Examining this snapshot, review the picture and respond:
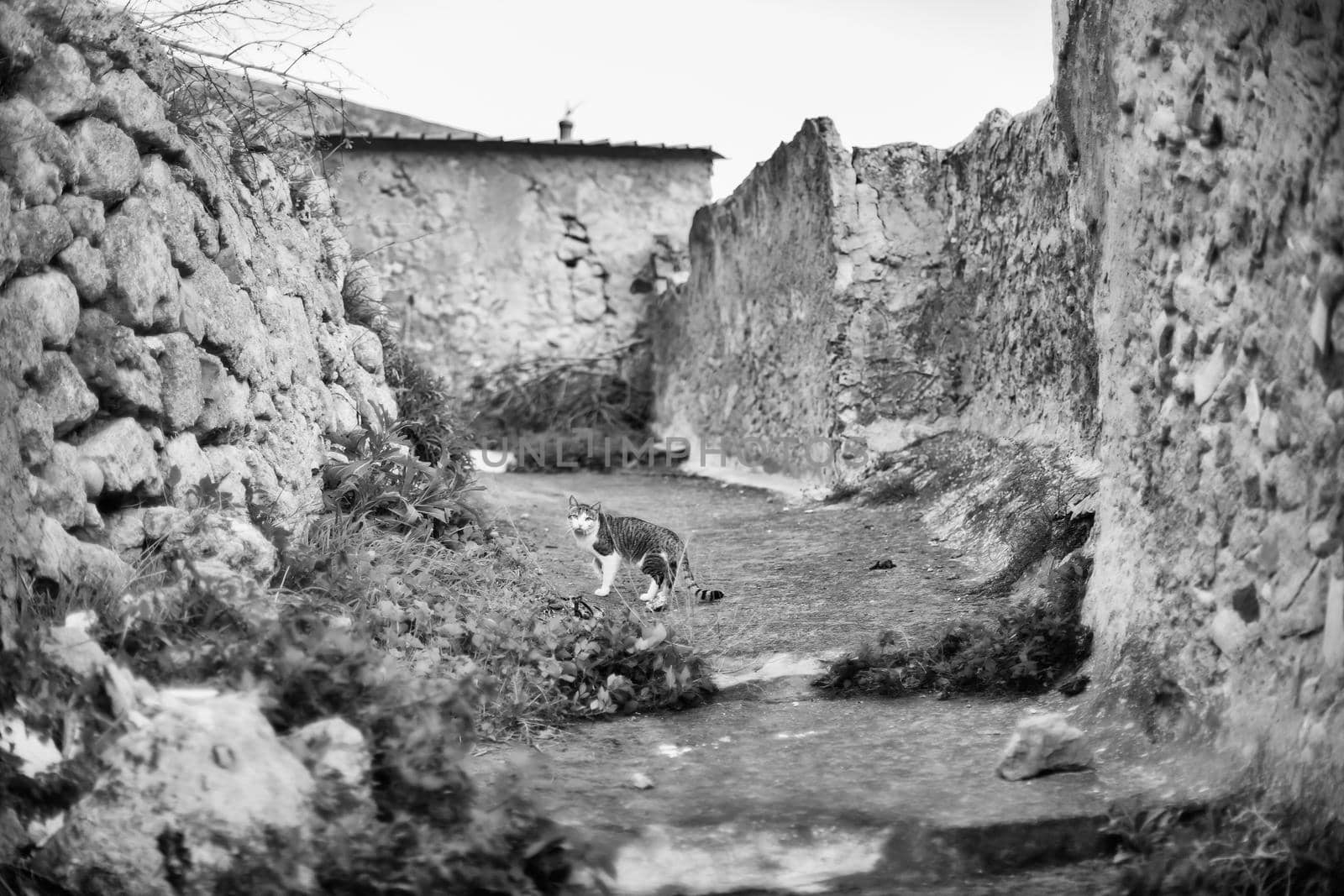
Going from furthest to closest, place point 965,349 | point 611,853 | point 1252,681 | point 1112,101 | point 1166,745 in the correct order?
point 965,349, point 1112,101, point 1166,745, point 1252,681, point 611,853

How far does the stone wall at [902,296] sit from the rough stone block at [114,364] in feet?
11.4

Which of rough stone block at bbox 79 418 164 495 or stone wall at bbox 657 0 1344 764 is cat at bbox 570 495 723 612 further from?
rough stone block at bbox 79 418 164 495

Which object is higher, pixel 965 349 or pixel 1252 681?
pixel 965 349

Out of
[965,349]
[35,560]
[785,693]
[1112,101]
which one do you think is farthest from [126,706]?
[965,349]

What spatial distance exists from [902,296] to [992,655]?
3924 millimetres

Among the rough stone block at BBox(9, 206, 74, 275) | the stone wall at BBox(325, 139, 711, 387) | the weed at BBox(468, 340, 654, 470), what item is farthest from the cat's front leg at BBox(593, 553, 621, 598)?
the stone wall at BBox(325, 139, 711, 387)

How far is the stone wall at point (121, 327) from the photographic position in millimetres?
3174

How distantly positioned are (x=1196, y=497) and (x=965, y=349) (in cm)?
381

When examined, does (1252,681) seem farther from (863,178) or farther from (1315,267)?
(863,178)

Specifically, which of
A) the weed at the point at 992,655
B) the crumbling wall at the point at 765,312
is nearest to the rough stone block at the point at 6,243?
the weed at the point at 992,655

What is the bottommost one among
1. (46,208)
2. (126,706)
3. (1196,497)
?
(126,706)

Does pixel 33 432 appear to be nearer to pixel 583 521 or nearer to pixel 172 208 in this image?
pixel 172 208

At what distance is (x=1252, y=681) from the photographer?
2777 mm

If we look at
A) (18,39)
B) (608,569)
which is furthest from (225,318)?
(608,569)
